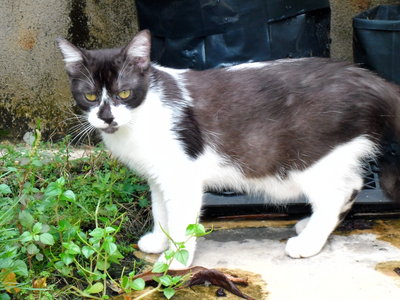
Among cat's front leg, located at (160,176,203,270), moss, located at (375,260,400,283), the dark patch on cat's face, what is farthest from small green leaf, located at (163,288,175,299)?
moss, located at (375,260,400,283)

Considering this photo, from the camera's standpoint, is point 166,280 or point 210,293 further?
point 210,293

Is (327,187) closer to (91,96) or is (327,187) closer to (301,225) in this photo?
(301,225)

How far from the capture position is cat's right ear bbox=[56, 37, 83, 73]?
2634 mm

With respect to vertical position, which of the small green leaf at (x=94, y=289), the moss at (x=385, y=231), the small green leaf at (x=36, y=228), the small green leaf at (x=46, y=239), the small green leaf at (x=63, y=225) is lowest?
the moss at (x=385, y=231)

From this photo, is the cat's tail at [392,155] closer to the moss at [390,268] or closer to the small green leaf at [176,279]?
the moss at [390,268]

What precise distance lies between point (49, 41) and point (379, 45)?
2.12 metres

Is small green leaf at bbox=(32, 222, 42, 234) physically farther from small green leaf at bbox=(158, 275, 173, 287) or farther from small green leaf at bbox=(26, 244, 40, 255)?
small green leaf at bbox=(158, 275, 173, 287)

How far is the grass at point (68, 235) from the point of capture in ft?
7.95

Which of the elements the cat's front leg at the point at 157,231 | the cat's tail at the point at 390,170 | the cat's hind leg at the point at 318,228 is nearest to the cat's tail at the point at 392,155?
the cat's tail at the point at 390,170

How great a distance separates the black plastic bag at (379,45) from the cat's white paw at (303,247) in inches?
40.1

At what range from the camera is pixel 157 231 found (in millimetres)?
2986

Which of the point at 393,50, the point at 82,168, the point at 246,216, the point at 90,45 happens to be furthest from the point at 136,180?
the point at 393,50

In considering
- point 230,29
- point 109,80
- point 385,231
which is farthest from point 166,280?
point 230,29

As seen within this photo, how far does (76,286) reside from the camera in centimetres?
261
